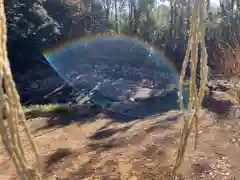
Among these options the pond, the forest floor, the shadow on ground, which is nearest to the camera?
the forest floor

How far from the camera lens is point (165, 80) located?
11.1 metres

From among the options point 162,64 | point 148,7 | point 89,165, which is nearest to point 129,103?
point 89,165

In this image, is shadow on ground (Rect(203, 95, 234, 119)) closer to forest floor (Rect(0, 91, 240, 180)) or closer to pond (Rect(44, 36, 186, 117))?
forest floor (Rect(0, 91, 240, 180))

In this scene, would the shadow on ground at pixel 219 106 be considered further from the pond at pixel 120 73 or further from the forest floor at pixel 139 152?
the pond at pixel 120 73

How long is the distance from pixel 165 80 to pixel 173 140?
7.65m

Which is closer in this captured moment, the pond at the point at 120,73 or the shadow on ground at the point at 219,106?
the shadow on ground at the point at 219,106

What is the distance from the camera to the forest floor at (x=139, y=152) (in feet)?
9.18

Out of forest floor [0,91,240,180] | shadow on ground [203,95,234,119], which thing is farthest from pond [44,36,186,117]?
forest floor [0,91,240,180]

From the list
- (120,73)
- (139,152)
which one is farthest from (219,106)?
(120,73)

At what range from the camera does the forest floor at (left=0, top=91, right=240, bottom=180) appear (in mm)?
2797

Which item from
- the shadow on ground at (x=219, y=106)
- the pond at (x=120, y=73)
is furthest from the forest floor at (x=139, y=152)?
the pond at (x=120, y=73)

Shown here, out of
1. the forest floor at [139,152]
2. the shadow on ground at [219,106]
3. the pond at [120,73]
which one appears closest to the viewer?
the forest floor at [139,152]

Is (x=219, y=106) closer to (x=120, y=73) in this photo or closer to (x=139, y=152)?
(x=139, y=152)

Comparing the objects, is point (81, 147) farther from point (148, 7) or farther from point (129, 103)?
point (148, 7)
